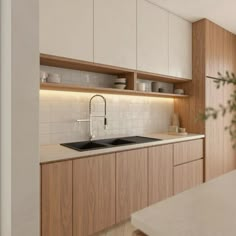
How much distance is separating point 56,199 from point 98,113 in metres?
1.17

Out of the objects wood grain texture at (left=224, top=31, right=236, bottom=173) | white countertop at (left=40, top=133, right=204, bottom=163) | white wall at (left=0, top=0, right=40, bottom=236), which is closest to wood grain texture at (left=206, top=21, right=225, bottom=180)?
wood grain texture at (left=224, top=31, right=236, bottom=173)

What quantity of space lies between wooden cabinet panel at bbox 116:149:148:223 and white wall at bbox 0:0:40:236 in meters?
0.88

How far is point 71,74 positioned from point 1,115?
1.07 m

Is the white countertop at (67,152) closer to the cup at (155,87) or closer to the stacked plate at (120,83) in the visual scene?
the stacked plate at (120,83)

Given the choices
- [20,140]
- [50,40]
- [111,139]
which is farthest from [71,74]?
[20,140]

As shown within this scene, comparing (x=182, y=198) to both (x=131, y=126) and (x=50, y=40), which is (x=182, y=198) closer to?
(x=50, y=40)

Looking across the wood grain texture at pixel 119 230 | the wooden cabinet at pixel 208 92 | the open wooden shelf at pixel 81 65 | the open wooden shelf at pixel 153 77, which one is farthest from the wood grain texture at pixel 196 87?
the wood grain texture at pixel 119 230

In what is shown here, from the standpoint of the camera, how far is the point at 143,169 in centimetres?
230

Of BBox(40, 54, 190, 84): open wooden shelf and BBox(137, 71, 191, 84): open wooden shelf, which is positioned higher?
BBox(137, 71, 191, 84): open wooden shelf

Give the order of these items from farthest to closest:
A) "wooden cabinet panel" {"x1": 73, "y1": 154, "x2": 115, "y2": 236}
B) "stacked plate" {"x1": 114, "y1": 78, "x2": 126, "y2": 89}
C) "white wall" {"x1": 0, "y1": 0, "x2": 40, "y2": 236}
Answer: "stacked plate" {"x1": 114, "y1": 78, "x2": 126, "y2": 89}
"wooden cabinet panel" {"x1": 73, "y1": 154, "x2": 115, "y2": 236}
"white wall" {"x1": 0, "y1": 0, "x2": 40, "y2": 236}

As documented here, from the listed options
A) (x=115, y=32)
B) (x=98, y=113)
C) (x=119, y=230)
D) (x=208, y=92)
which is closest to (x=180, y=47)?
(x=208, y=92)

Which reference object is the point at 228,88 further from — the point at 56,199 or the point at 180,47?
the point at 56,199

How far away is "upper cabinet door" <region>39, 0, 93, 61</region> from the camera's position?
1825 mm

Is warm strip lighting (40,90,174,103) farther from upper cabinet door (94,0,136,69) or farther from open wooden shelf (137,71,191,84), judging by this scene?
upper cabinet door (94,0,136,69)
